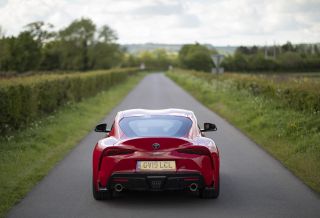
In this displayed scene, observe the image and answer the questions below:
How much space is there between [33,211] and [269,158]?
6350mm

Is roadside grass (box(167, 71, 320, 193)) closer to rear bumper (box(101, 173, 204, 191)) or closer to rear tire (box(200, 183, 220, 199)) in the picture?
rear tire (box(200, 183, 220, 199))

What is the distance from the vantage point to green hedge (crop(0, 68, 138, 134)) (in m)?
15.2

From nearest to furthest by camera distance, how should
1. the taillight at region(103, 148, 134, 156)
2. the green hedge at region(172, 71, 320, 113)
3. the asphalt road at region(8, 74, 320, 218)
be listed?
the asphalt road at region(8, 74, 320, 218) → the taillight at region(103, 148, 134, 156) → the green hedge at region(172, 71, 320, 113)

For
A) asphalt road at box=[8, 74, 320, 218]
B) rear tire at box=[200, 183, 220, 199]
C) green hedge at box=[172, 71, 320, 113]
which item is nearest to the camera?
asphalt road at box=[8, 74, 320, 218]

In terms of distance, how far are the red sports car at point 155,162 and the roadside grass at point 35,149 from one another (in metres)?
1.40

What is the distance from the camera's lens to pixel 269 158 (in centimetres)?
1234

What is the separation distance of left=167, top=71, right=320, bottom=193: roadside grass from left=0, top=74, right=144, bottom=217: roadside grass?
15.0ft

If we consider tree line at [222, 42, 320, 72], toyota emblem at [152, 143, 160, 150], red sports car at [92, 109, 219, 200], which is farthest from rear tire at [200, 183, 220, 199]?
tree line at [222, 42, 320, 72]

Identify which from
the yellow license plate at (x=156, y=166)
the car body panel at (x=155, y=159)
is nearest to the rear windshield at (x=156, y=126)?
the car body panel at (x=155, y=159)

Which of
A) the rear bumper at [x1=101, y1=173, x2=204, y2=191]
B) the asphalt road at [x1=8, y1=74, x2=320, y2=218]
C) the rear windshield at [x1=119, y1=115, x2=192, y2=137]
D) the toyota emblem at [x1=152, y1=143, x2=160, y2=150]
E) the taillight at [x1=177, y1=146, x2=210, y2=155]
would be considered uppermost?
the rear windshield at [x1=119, y1=115, x2=192, y2=137]

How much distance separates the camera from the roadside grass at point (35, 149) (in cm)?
901

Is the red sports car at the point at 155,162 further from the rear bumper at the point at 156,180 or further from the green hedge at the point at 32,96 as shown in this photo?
the green hedge at the point at 32,96

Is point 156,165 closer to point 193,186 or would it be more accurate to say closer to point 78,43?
point 193,186

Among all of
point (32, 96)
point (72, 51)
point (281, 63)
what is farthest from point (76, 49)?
point (32, 96)
